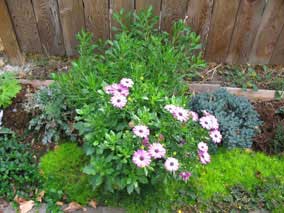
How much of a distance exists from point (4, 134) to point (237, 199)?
79.9 inches

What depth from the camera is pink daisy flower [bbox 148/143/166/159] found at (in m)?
2.17

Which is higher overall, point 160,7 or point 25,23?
point 160,7

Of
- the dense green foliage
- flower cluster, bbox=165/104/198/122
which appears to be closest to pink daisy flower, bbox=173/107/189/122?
flower cluster, bbox=165/104/198/122

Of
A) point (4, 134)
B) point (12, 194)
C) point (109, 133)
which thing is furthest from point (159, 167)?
point (4, 134)

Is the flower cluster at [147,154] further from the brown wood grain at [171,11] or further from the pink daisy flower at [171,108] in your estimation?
the brown wood grain at [171,11]

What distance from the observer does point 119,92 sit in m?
2.30

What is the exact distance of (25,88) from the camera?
3.35 metres

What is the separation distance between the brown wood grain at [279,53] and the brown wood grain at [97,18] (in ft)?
5.46

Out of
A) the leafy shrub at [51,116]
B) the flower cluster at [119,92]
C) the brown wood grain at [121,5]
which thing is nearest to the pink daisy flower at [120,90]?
the flower cluster at [119,92]

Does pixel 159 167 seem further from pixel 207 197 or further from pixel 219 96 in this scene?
pixel 219 96

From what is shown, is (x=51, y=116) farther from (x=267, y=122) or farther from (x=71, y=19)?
(x=267, y=122)

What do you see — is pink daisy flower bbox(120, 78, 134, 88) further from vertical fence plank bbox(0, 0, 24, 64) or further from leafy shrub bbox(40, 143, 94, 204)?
vertical fence plank bbox(0, 0, 24, 64)

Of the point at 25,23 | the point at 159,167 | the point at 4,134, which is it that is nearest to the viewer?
the point at 159,167

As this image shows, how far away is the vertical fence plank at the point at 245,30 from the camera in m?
3.14
